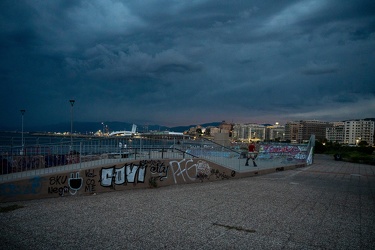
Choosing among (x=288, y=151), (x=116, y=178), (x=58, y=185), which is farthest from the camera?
(x=288, y=151)

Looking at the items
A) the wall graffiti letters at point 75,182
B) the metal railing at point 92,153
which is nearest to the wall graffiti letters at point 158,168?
the metal railing at point 92,153

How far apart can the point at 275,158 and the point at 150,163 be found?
1381 cm

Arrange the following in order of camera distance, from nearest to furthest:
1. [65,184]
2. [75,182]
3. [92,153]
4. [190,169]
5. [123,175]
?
[65,184]
[75,182]
[123,175]
[92,153]
[190,169]

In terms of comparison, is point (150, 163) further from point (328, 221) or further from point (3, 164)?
point (328, 221)

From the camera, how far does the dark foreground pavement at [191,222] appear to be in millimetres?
5344

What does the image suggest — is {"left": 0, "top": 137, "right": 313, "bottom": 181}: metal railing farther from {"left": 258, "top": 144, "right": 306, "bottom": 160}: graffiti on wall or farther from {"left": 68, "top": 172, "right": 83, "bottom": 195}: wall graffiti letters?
{"left": 258, "top": 144, "right": 306, "bottom": 160}: graffiti on wall

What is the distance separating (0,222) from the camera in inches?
253

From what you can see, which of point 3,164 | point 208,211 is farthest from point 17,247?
point 3,164

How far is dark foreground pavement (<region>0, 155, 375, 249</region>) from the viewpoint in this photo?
17.5 feet

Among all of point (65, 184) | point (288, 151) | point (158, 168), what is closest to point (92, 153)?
point (65, 184)

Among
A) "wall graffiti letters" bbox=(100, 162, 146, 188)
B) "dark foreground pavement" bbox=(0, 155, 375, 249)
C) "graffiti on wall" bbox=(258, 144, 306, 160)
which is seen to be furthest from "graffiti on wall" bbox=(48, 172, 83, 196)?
"graffiti on wall" bbox=(258, 144, 306, 160)

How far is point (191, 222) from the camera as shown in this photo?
6691 millimetres

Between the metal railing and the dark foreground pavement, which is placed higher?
the metal railing

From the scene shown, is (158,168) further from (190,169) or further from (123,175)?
(190,169)
